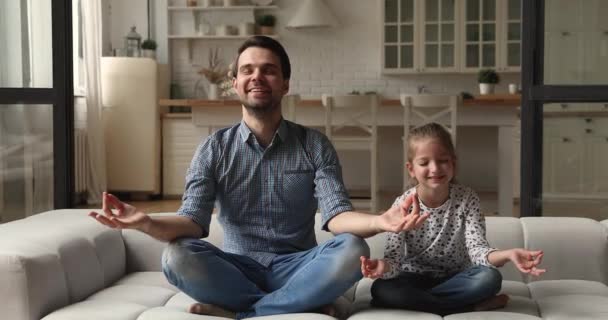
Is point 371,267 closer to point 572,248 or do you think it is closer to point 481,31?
point 572,248

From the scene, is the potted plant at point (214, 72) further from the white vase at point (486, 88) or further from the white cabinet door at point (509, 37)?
the white cabinet door at point (509, 37)

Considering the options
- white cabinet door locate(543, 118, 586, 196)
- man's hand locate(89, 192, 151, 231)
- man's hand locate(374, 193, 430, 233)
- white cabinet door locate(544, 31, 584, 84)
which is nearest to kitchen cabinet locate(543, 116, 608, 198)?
white cabinet door locate(543, 118, 586, 196)

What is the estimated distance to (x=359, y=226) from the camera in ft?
7.11

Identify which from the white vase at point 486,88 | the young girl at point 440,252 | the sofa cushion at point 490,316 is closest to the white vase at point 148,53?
the white vase at point 486,88

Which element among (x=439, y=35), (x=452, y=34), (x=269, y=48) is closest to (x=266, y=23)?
(x=439, y=35)

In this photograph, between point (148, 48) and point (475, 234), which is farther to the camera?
point (148, 48)

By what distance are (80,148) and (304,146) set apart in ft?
15.2

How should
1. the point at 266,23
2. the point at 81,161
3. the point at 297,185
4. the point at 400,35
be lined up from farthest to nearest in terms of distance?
the point at 266,23 < the point at 400,35 < the point at 81,161 < the point at 297,185

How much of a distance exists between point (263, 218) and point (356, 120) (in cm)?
367

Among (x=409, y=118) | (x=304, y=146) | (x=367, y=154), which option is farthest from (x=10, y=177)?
(x=367, y=154)

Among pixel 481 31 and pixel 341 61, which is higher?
pixel 481 31

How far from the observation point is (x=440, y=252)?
2.36 meters

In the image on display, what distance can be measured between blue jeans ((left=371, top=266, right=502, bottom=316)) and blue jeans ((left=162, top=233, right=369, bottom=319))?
0.11m

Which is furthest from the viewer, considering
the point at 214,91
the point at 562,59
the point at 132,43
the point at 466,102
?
the point at 132,43
